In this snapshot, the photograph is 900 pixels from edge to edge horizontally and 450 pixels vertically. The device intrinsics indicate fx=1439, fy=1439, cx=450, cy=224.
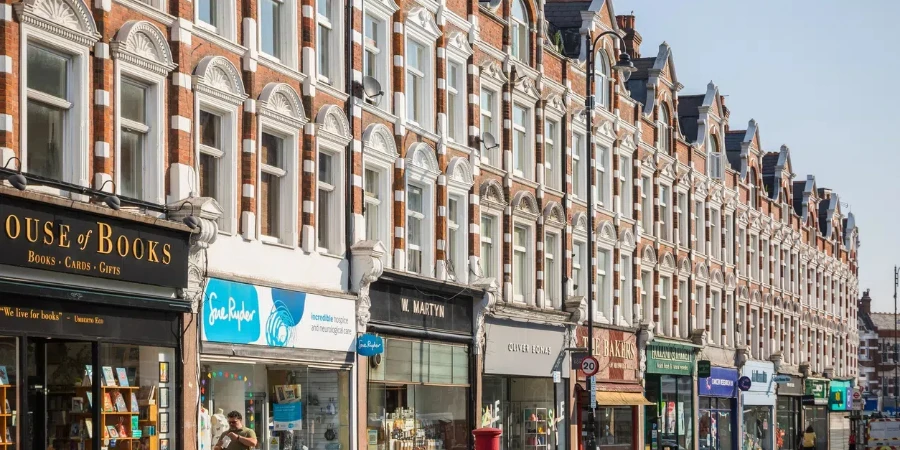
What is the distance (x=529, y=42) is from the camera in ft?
123

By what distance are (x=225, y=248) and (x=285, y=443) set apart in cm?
448

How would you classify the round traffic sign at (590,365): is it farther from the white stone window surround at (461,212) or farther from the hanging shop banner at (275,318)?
the hanging shop banner at (275,318)

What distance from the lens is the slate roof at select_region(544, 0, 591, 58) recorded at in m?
42.1

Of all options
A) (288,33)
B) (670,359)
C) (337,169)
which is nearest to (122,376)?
(288,33)

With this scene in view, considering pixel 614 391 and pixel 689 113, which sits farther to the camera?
pixel 689 113

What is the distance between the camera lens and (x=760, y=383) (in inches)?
2340

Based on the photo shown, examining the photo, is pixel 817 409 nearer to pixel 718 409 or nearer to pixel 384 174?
pixel 718 409

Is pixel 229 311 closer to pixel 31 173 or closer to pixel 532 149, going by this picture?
pixel 31 173

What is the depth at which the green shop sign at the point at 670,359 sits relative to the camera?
45.7 m

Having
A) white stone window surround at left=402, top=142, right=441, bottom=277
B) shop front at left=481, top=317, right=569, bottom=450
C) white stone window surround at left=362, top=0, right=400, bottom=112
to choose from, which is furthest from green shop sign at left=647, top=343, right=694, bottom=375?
white stone window surround at left=362, top=0, right=400, bottom=112

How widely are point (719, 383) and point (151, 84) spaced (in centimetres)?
3611

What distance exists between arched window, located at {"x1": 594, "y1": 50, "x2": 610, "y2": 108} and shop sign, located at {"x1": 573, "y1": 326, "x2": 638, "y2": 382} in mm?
6794

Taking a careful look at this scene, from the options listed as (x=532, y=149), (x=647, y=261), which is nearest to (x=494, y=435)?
(x=532, y=149)

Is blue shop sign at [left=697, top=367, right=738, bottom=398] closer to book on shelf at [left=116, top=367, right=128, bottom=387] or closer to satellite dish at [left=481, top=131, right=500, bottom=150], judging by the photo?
satellite dish at [left=481, top=131, right=500, bottom=150]
